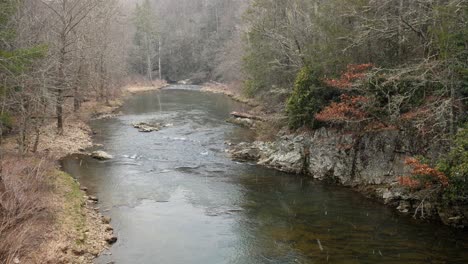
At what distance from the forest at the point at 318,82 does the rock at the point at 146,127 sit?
14.5 ft

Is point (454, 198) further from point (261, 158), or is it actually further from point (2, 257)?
point (2, 257)

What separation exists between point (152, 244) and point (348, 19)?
49.7ft

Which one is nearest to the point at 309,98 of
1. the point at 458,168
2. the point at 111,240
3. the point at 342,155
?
the point at 342,155

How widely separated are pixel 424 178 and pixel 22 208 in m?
12.6

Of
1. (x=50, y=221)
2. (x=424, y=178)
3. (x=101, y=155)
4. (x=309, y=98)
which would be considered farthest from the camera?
(x=101, y=155)

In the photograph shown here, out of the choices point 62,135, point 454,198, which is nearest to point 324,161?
point 454,198

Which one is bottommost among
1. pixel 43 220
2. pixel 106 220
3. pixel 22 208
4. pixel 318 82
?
pixel 106 220

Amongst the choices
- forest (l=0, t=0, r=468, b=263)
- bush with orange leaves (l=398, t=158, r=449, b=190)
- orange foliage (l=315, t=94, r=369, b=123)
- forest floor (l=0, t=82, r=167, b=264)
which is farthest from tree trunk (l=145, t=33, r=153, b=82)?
bush with orange leaves (l=398, t=158, r=449, b=190)

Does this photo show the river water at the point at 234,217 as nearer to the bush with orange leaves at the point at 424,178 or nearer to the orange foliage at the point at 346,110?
the bush with orange leaves at the point at 424,178

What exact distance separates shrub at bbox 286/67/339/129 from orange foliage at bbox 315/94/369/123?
157 centimetres

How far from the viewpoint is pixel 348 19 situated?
2133 centimetres

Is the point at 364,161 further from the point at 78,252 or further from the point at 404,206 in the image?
the point at 78,252

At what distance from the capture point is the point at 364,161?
18.4 meters

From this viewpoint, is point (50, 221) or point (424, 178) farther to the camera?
point (424, 178)
